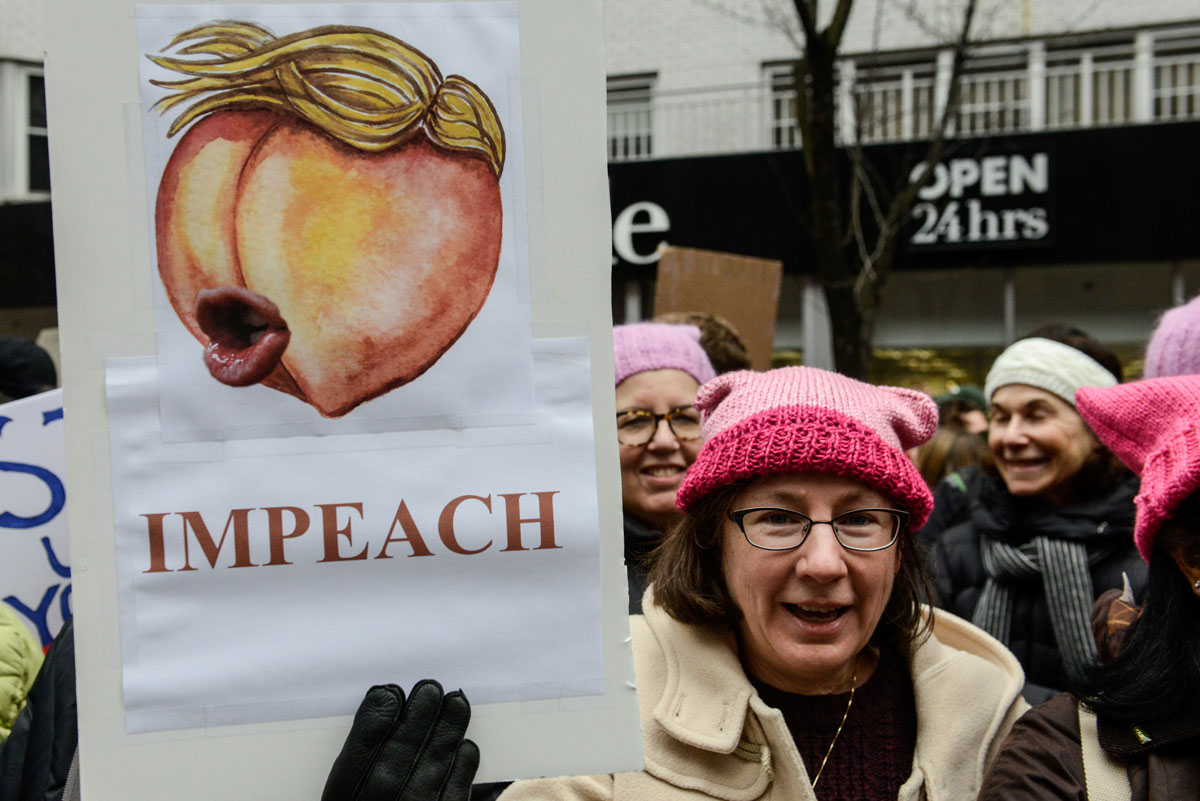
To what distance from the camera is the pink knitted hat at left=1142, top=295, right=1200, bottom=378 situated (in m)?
2.62

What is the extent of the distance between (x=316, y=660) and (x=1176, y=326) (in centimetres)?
229

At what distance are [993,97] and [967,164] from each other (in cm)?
135

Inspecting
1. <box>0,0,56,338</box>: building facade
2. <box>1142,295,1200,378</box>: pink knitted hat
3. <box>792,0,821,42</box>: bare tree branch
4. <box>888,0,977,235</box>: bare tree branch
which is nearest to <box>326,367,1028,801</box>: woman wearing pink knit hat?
<box>1142,295,1200,378</box>: pink knitted hat

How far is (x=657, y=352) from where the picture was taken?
2.90 metres

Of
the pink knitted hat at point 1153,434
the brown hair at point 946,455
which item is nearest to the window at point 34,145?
the brown hair at point 946,455

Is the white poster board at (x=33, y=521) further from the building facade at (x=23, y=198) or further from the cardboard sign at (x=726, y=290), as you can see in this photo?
the building facade at (x=23, y=198)

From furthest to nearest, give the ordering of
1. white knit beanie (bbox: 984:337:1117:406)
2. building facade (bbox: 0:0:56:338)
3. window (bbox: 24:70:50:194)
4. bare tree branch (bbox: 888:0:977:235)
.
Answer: window (bbox: 24:70:50:194) < building facade (bbox: 0:0:56:338) < bare tree branch (bbox: 888:0:977:235) < white knit beanie (bbox: 984:337:1117:406)

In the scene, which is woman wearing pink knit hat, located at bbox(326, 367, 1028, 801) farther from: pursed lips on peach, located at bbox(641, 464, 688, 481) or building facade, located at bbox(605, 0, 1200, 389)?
building facade, located at bbox(605, 0, 1200, 389)

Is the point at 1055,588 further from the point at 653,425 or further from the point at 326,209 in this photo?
the point at 326,209

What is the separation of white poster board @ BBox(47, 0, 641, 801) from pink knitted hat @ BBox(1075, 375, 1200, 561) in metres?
0.93

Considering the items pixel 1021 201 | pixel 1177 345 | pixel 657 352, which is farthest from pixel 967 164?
pixel 657 352

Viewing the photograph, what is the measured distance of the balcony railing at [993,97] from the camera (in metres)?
11.4

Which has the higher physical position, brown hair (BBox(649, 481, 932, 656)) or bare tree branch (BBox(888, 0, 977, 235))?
bare tree branch (BBox(888, 0, 977, 235))

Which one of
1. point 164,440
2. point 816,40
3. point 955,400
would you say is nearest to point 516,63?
point 164,440
